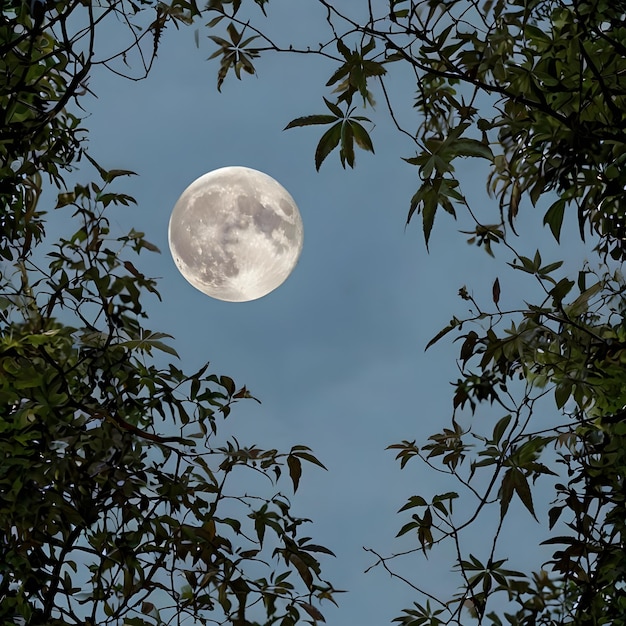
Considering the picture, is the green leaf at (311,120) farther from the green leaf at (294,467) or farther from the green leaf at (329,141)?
the green leaf at (294,467)

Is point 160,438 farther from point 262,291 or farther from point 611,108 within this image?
point 611,108

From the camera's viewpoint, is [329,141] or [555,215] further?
[555,215]

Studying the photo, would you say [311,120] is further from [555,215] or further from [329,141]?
[555,215]

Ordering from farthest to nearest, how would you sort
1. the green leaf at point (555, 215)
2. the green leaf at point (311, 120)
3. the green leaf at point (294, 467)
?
1. the green leaf at point (294, 467)
2. the green leaf at point (555, 215)
3. the green leaf at point (311, 120)

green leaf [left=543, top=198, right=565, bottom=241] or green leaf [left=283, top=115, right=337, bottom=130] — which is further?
green leaf [left=543, top=198, right=565, bottom=241]

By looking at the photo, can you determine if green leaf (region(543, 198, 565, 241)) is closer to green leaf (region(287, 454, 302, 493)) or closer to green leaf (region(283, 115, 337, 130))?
green leaf (region(283, 115, 337, 130))

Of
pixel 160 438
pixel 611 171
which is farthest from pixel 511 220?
pixel 160 438

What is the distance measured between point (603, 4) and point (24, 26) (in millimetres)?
1386

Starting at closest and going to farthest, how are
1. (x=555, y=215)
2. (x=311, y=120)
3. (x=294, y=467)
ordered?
(x=311, y=120), (x=555, y=215), (x=294, y=467)

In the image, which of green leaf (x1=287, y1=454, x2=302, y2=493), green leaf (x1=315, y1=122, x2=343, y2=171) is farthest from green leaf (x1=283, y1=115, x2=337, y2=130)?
green leaf (x1=287, y1=454, x2=302, y2=493)

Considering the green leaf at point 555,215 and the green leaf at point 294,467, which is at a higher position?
the green leaf at point 555,215

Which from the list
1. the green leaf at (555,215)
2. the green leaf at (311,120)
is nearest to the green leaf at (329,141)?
the green leaf at (311,120)

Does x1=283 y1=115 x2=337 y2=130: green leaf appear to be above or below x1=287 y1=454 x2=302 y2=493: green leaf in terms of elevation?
above

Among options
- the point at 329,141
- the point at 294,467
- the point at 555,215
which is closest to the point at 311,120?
the point at 329,141
